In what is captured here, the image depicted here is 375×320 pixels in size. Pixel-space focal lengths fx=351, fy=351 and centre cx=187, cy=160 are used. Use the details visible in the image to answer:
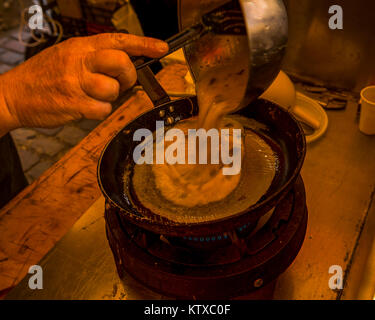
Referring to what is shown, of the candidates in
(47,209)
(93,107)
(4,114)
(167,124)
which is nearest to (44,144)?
(47,209)

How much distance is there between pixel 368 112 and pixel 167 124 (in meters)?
0.94

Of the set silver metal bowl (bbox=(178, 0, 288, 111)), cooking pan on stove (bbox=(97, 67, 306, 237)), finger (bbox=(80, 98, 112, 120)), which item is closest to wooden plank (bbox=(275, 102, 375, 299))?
cooking pan on stove (bbox=(97, 67, 306, 237))

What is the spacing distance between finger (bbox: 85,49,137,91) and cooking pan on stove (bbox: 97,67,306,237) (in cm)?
32

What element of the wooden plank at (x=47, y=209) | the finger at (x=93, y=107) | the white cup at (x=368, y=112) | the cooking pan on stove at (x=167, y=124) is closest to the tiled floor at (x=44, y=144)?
the wooden plank at (x=47, y=209)

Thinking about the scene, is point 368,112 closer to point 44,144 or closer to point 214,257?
point 214,257

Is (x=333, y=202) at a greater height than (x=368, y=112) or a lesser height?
lesser

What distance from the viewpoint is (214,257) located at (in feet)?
3.40

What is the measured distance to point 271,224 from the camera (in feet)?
3.64

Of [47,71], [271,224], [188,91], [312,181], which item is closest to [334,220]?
[312,181]

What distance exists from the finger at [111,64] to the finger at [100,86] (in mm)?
18

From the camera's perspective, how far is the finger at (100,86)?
0.99 meters

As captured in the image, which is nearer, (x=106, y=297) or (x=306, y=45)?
(x=106, y=297)
